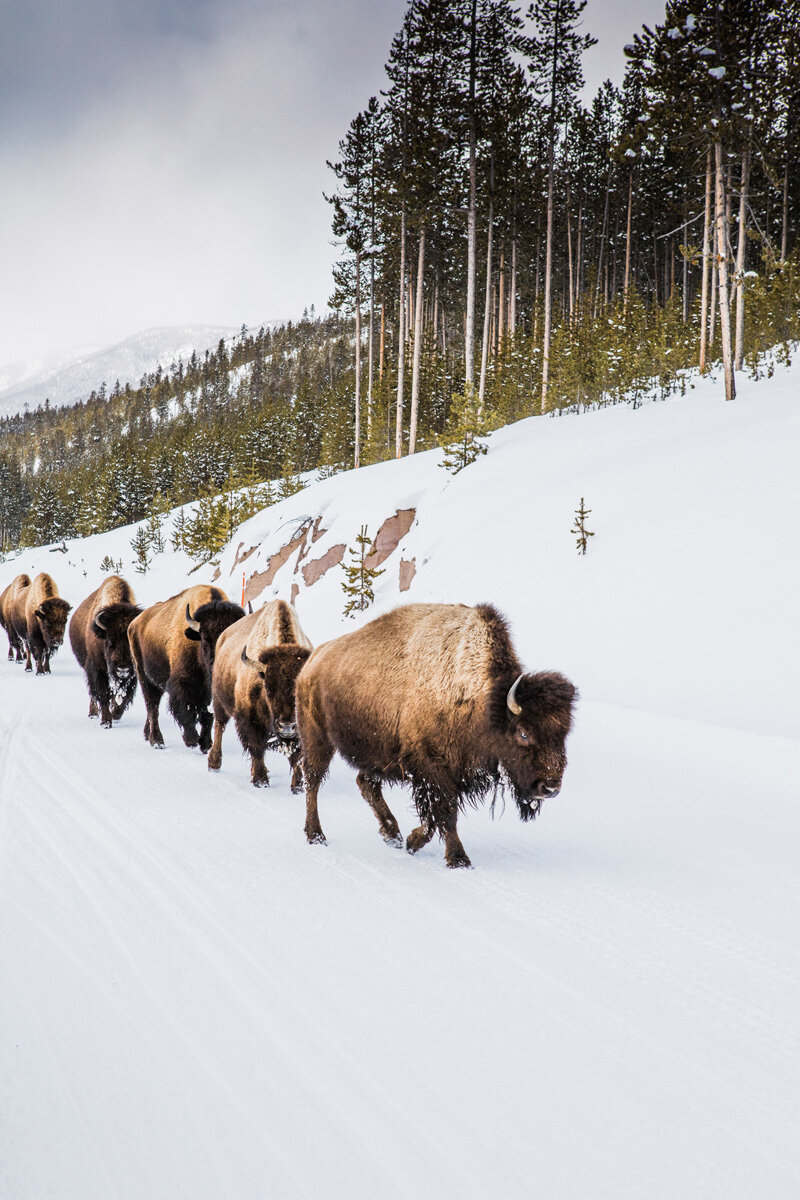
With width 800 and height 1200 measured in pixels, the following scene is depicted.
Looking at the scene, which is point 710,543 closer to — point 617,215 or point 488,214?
point 488,214

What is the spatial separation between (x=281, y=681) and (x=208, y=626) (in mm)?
2673

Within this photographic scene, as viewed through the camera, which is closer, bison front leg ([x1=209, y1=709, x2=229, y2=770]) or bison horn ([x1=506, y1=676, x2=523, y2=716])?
bison horn ([x1=506, y1=676, x2=523, y2=716])

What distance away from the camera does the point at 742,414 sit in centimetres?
1384

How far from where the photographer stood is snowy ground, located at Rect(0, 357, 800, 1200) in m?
2.02

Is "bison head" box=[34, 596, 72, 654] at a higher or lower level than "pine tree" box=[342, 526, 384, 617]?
lower

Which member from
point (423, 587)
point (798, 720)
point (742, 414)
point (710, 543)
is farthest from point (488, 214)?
point (798, 720)

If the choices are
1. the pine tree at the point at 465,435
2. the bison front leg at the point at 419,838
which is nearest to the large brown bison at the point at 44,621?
the pine tree at the point at 465,435

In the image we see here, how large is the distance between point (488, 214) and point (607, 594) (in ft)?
77.2

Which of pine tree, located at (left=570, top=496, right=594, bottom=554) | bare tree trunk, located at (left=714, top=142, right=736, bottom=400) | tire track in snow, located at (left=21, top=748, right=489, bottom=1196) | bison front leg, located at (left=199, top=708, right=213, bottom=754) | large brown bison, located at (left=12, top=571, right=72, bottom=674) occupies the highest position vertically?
bare tree trunk, located at (left=714, top=142, right=736, bottom=400)

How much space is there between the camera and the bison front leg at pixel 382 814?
4.89 meters

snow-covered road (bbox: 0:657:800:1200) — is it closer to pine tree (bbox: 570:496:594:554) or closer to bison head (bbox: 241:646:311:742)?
bison head (bbox: 241:646:311:742)

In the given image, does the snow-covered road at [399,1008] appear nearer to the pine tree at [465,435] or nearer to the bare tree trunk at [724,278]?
the bare tree trunk at [724,278]

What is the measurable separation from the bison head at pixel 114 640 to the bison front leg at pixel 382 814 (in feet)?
18.9

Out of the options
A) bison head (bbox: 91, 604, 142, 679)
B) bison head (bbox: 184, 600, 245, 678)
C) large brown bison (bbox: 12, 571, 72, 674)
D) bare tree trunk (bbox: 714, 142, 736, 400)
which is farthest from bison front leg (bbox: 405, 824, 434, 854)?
bare tree trunk (bbox: 714, 142, 736, 400)
